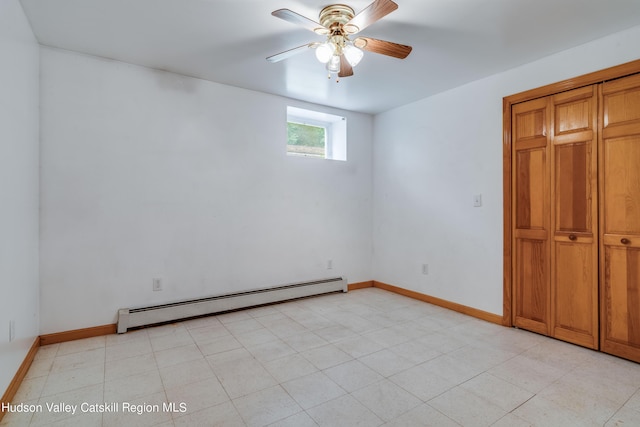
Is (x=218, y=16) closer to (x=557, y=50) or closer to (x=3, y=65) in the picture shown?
(x=3, y=65)

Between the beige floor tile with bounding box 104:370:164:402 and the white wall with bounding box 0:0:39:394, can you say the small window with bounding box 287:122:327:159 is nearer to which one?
the white wall with bounding box 0:0:39:394

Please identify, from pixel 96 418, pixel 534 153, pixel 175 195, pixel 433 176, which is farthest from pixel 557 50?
pixel 96 418

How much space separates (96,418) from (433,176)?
3677 millimetres

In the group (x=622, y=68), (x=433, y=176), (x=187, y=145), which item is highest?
(x=622, y=68)

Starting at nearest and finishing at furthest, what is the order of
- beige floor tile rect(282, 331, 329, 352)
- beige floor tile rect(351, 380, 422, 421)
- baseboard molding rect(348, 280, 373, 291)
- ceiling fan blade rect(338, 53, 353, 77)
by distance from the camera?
beige floor tile rect(351, 380, 422, 421) → ceiling fan blade rect(338, 53, 353, 77) → beige floor tile rect(282, 331, 329, 352) → baseboard molding rect(348, 280, 373, 291)

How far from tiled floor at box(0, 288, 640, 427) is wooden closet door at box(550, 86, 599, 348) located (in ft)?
0.75

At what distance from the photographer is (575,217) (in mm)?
2605

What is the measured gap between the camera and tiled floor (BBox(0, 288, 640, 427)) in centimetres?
172

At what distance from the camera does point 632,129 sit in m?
2.31

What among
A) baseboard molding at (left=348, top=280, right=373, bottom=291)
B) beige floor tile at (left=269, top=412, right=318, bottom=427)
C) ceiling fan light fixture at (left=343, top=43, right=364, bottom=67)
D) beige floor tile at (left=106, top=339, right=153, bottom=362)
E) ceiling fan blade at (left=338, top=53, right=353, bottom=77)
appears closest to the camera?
beige floor tile at (left=269, top=412, right=318, bottom=427)

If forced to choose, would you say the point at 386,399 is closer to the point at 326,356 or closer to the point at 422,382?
the point at 422,382

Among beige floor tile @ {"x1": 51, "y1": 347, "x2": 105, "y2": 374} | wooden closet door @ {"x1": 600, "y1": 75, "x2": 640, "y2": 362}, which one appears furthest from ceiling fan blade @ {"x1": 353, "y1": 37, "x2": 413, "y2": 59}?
beige floor tile @ {"x1": 51, "y1": 347, "x2": 105, "y2": 374}

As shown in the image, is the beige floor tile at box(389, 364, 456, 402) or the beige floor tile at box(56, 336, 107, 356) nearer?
the beige floor tile at box(389, 364, 456, 402)

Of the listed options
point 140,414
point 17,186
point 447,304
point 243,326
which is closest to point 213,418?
point 140,414
